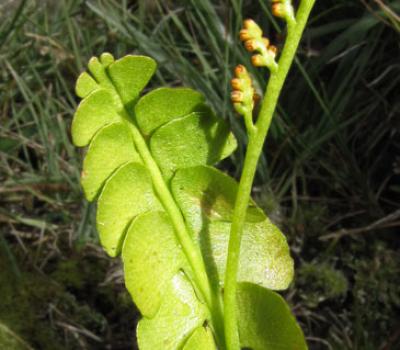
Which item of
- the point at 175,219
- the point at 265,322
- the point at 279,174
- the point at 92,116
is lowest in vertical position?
the point at 279,174

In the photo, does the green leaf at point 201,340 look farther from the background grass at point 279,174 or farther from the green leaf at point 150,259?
the background grass at point 279,174

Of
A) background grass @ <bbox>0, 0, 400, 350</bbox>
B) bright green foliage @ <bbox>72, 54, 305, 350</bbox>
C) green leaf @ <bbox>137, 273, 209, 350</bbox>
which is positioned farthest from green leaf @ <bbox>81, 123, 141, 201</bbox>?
background grass @ <bbox>0, 0, 400, 350</bbox>

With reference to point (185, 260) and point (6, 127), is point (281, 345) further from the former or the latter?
point (6, 127)

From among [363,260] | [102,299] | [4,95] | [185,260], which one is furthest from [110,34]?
[185,260]

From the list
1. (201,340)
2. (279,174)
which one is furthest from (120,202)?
(279,174)

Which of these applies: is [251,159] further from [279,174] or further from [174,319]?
[279,174]

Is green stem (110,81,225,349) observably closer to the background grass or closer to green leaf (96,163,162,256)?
green leaf (96,163,162,256)

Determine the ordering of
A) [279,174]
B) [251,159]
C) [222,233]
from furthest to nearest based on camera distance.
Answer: [279,174] → [222,233] → [251,159]
